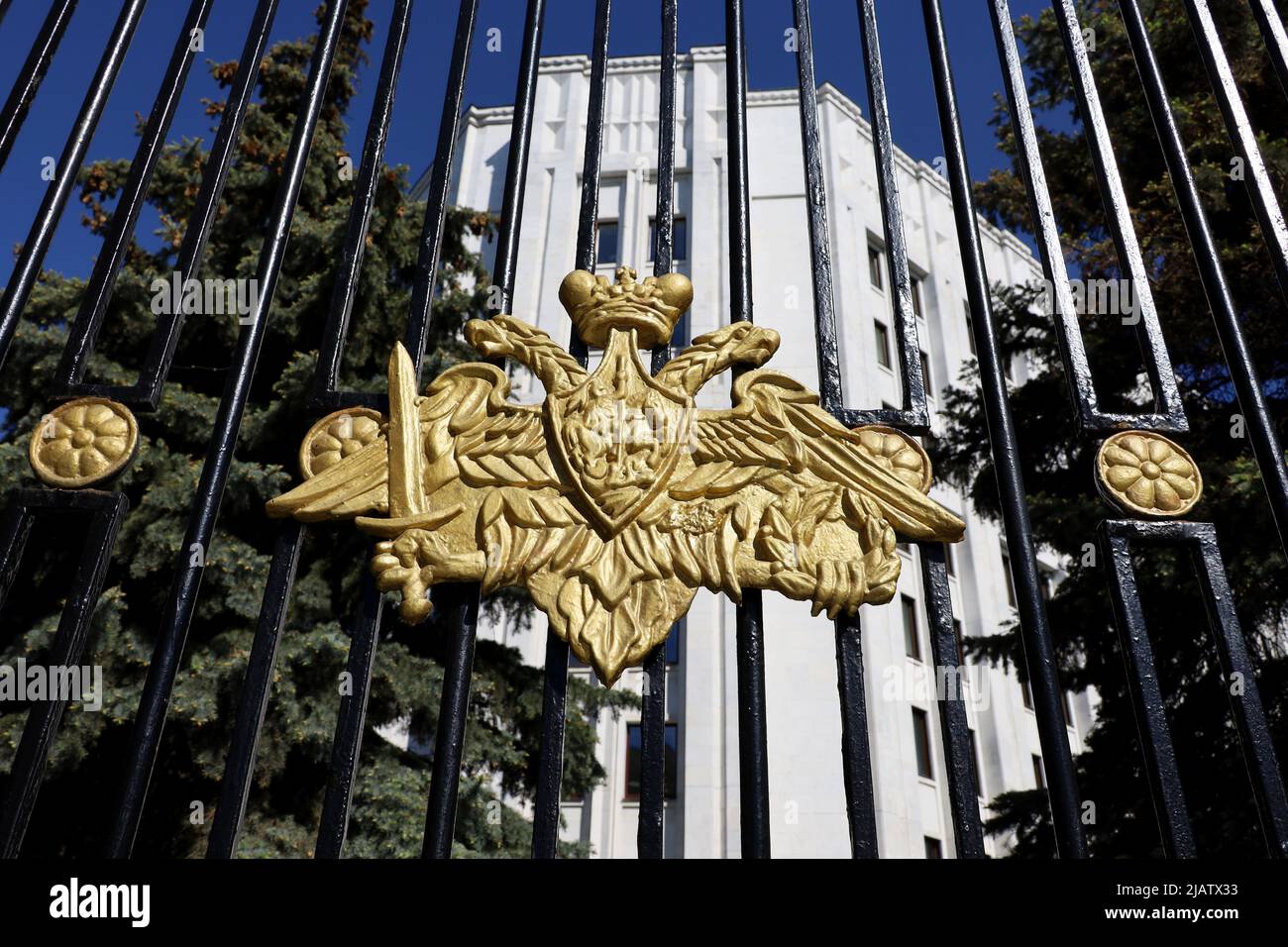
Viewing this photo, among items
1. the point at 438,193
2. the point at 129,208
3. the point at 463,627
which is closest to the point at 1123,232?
the point at 438,193

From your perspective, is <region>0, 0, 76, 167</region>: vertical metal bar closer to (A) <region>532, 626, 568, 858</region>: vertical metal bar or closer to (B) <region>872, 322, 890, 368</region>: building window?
(A) <region>532, 626, 568, 858</region>: vertical metal bar

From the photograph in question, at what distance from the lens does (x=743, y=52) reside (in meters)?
3.29

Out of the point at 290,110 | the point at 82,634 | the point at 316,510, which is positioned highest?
the point at 290,110

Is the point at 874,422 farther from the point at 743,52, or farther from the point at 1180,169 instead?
the point at 743,52

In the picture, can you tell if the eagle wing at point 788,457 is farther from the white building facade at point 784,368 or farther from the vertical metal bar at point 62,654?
the white building facade at point 784,368

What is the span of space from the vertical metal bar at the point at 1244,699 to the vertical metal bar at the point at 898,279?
0.75 meters

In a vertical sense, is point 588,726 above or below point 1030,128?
above

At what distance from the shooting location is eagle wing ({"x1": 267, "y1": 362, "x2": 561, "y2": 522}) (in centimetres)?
256

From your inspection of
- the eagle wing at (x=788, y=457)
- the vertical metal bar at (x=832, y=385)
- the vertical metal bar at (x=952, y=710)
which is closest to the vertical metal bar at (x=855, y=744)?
the vertical metal bar at (x=832, y=385)
